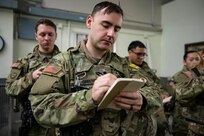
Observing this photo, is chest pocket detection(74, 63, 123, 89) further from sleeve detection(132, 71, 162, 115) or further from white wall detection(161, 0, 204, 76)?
white wall detection(161, 0, 204, 76)

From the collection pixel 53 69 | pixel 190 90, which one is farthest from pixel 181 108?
pixel 53 69

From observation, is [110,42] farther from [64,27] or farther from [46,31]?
[64,27]

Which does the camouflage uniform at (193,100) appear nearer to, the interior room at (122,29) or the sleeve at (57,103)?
the sleeve at (57,103)

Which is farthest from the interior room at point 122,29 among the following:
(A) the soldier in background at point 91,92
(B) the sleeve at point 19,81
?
(A) the soldier in background at point 91,92

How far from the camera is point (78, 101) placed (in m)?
0.81

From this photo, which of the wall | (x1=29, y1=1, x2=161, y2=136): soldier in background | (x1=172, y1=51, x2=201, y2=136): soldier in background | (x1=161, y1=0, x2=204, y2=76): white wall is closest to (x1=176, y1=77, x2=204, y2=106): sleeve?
(x1=172, y1=51, x2=201, y2=136): soldier in background

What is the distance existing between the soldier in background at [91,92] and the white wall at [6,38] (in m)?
2.44

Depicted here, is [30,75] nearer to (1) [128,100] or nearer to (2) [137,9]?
(1) [128,100]

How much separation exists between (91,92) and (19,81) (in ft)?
3.48

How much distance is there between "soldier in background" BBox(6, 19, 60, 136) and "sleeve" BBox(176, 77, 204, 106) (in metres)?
1.21

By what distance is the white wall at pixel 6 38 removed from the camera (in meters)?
3.13

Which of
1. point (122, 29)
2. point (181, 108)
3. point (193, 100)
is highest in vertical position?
point (122, 29)

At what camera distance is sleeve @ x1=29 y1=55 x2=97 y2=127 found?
0.80 meters

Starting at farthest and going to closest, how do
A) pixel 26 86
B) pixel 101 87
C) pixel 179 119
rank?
pixel 179 119 < pixel 26 86 < pixel 101 87
